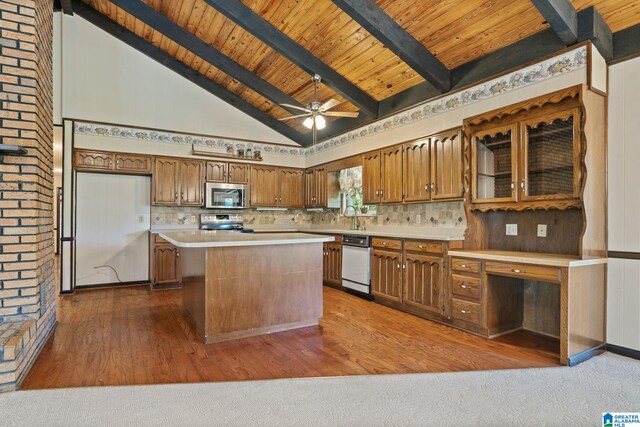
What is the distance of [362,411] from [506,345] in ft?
6.03

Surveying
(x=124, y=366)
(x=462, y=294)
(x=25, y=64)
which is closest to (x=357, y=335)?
(x=462, y=294)

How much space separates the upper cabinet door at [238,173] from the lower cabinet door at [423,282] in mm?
3667

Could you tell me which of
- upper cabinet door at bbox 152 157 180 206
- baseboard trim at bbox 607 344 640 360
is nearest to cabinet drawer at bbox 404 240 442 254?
baseboard trim at bbox 607 344 640 360

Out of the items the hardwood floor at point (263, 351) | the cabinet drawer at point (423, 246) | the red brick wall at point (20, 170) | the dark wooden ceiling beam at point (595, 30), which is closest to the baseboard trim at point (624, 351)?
the hardwood floor at point (263, 351)

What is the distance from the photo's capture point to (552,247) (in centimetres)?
339

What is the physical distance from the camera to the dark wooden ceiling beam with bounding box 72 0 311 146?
5.66m

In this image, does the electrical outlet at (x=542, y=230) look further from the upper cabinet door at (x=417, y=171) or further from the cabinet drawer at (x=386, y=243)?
the cabinet drawer at (x=386, y=243)

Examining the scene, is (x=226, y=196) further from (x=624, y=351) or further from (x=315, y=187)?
(x=624, y=351)

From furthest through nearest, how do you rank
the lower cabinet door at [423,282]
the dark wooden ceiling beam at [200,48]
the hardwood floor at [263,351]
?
the dark wooden ceiling beam at [200,48]
the lower cabinet door at [423,282]
the hardwood floor at [263,351]

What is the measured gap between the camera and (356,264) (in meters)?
5.12

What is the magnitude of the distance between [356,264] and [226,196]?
2.81 m

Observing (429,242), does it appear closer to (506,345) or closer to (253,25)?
(506,345)

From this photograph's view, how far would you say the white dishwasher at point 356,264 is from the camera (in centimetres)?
491

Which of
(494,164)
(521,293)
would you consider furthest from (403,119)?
(521,293)
